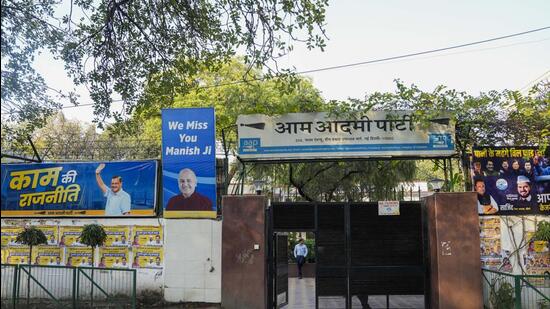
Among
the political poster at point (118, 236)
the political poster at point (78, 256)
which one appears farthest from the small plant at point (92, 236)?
the political poster at point (78, 256)

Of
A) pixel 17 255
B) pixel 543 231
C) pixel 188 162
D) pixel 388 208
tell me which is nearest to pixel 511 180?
pixel 543 231

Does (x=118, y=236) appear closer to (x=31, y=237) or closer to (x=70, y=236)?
(x=70, y=236)

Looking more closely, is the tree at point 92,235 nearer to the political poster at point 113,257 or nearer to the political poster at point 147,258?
the political poster at point 113,257

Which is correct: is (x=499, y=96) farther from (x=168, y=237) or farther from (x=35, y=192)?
(x=35, y=192)

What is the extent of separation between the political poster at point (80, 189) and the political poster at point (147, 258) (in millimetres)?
937

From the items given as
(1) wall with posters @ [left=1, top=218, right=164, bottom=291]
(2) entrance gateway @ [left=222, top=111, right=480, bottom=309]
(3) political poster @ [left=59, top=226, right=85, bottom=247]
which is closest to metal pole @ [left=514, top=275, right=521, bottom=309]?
(2) entrance gateway @ [left=222, top=111, right=480, bottom=309]

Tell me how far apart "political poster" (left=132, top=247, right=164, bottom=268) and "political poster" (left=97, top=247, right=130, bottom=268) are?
24cm

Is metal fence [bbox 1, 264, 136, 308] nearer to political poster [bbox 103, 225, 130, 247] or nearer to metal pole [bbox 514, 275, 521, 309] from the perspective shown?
political poster [bbox 103, 225, 130, 247]

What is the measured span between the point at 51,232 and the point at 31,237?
2.55 ft

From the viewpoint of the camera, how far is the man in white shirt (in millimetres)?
14383

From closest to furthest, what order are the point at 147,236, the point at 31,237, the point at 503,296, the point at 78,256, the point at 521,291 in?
the point at 521,291, the point at 503,296, the point at 31,237, the point at 147,236, the point at 78,256

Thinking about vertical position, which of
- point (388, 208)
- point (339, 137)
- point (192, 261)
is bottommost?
point (192, 261)

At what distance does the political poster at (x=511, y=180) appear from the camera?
43.0 ft

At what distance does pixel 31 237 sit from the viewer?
13859mm
